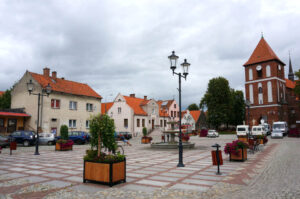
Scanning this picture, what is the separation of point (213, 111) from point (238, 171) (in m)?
51.5

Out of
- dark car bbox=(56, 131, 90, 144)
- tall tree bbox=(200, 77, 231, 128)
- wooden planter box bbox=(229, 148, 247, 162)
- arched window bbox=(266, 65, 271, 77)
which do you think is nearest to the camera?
wooden planter box bbox=(229, 148, 247, 162)

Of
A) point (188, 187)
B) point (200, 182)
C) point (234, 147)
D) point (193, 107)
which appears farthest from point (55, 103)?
point (193, 107)

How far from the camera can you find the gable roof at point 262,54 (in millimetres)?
56250

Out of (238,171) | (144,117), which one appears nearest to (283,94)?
(144,117)

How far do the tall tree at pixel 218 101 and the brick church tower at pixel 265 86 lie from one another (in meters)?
4.95

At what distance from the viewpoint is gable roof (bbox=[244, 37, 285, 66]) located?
5625cm

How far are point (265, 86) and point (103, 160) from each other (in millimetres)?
55901

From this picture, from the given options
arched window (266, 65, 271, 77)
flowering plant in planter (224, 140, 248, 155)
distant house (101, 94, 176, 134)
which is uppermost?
arched window (266, 65, 271, 77)

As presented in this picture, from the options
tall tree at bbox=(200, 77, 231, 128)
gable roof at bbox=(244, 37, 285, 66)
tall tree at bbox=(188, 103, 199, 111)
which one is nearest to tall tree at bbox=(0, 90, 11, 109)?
tall tree at bbox=(200, 77, 231, 128)

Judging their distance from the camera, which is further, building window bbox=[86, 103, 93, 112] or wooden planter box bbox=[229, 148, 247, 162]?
building window bbox=[86, 103, 93, 112]

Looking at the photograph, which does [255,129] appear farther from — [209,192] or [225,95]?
[209,192]

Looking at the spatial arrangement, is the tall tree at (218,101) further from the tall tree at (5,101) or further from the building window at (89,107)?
the tall tree at (5,101)

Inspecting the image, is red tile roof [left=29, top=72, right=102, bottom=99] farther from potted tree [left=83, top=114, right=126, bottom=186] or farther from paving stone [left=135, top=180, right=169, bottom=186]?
paving stone [left=135, top=180, right=169, bottom=186]

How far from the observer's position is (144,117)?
2062 inches
